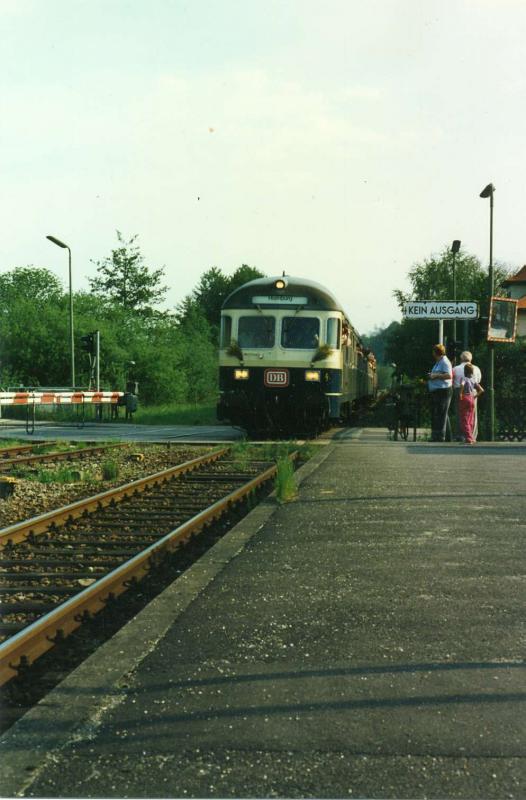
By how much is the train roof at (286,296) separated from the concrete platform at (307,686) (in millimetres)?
14453

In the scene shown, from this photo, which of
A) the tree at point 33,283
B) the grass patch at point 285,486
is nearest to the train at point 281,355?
the grass patch at point 285,486

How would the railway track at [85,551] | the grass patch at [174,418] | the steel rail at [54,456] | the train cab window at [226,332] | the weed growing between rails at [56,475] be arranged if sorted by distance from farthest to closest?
1. the grass patch at [174,418]
2. the train cab window at [226,332]
3. the steel rail at [54,456]
4. the weed growing between rails at [56,475]
5. the railway track at [85,551]

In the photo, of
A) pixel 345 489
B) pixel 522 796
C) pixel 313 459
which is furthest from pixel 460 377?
pixel 522 796

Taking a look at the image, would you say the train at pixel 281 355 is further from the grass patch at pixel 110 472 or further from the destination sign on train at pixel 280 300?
the grass patch at pixel 110 472

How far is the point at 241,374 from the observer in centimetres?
2177

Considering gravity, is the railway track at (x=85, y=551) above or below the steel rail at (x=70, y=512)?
below

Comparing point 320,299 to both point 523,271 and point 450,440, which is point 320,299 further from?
point 523,271

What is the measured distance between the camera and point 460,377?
18.0 meters

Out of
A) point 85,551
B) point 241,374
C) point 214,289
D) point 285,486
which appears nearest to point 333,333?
point 241,374

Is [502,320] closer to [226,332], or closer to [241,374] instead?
[241,374]

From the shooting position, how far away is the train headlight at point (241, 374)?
21.7 meters

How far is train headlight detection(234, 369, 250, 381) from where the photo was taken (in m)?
21.7

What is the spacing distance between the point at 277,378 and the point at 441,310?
142 inches

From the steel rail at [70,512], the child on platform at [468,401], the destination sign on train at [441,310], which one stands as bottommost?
the steel rail at [70,512]
